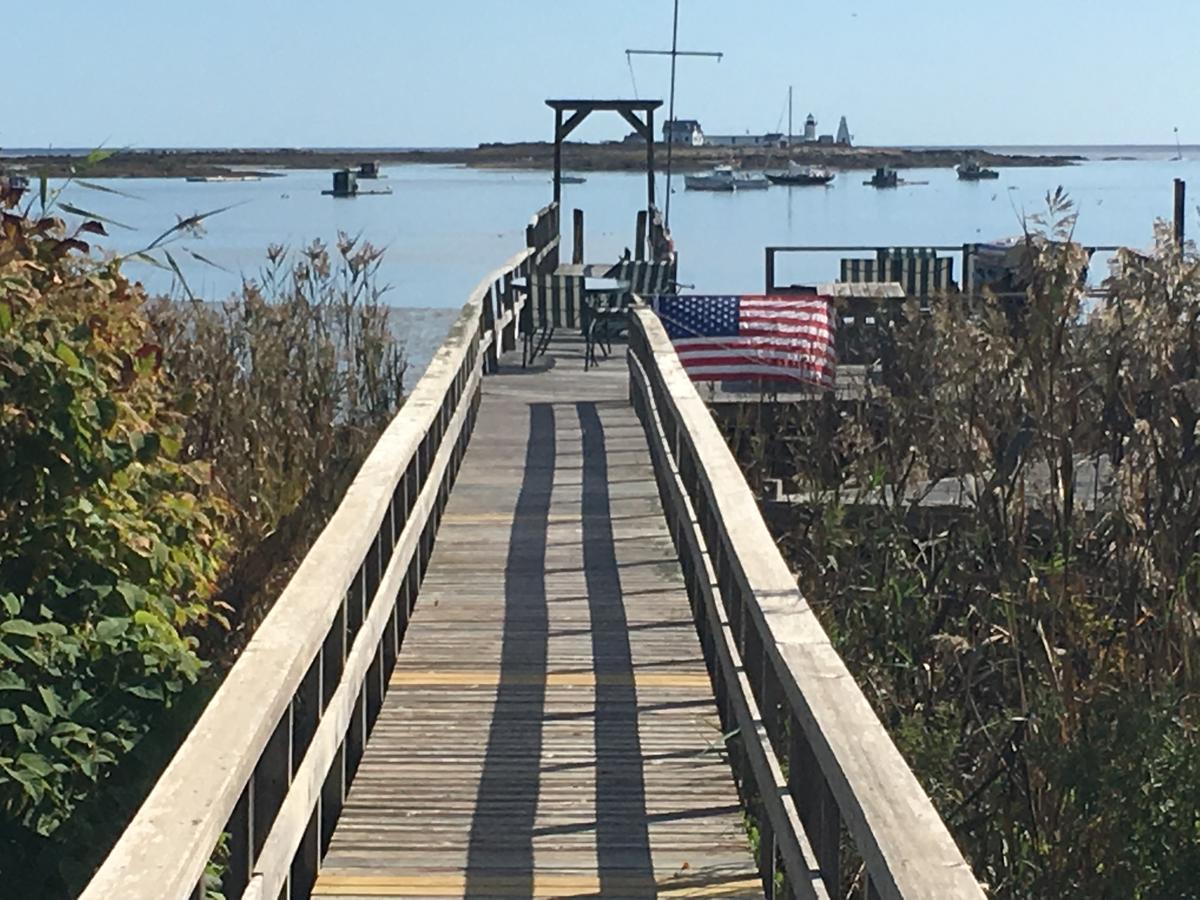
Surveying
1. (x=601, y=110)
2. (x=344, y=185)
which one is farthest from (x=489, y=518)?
(x=344, y=185)

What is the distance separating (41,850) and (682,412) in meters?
3.71

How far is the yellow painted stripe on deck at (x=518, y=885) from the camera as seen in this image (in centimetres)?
479

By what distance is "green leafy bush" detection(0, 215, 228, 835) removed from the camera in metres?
4.97

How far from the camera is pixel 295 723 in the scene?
5008mm

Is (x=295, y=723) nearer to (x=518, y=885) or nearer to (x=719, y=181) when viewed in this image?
(x=518, y=885)

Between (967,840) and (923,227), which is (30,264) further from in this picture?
(923,227)

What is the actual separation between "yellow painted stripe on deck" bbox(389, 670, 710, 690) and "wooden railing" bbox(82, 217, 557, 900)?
13cm

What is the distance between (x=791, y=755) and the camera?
14.3ft

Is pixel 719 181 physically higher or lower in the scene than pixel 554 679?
lower

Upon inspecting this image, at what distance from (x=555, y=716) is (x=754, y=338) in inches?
323

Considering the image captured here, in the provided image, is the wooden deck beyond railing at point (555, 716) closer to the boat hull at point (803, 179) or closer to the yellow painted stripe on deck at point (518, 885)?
the yellow painted stripe on deck at point (518, 885)

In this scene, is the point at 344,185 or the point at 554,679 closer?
the point at 554,679

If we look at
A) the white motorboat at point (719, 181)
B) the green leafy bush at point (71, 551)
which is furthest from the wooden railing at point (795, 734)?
the white motorboat at point (719, 181)

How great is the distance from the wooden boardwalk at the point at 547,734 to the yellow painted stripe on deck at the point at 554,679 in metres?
0.01
